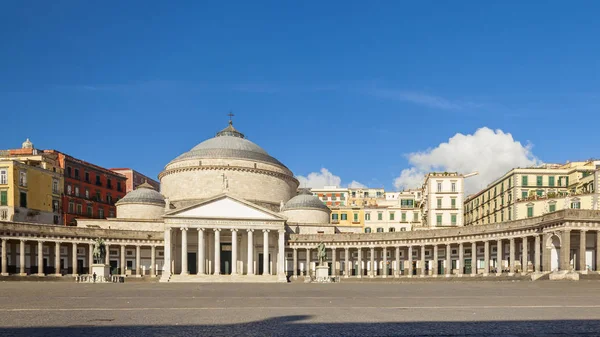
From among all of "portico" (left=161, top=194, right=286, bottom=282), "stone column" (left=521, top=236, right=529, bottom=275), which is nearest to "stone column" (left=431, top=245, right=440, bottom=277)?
"stone column" (left=521, top=236, right=529, bottom=275)

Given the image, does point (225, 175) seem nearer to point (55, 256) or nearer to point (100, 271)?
point (55, 256)

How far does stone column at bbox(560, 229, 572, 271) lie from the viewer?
198 feet

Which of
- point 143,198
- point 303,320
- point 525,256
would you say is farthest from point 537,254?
point 143,198

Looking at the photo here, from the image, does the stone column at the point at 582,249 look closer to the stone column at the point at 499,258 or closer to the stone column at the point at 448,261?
the stone column at the point at 499,258

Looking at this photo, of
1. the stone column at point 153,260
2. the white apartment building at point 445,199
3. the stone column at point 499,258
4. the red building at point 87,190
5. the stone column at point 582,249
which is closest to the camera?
the stone column at point 582,249

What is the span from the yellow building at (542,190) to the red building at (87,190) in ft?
215

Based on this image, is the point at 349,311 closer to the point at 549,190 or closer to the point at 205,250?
the point at 205,250

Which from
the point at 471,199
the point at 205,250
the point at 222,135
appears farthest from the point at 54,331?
the point at 471,199

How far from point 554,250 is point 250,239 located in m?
37.7

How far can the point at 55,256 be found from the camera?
259 ft

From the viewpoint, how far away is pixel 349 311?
68.2 ft

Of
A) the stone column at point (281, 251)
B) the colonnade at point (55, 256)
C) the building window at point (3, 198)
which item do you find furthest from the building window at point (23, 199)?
the stone column at point (281, 251)

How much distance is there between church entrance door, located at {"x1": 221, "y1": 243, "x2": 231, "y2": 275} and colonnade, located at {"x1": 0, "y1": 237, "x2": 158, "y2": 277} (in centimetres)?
935

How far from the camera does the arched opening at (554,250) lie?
63.5 m
